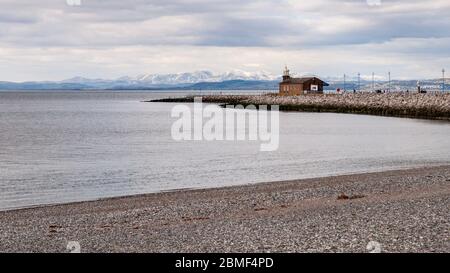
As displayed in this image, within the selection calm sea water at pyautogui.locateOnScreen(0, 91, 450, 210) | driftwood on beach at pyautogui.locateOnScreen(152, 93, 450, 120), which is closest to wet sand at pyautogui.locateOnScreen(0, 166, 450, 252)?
calm sea water at pyautogui.locateOnScreen(0, 91, 450, 210)

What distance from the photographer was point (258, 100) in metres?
112

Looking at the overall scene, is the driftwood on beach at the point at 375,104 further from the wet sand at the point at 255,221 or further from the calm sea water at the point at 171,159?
the wet sand at the point at 255,221

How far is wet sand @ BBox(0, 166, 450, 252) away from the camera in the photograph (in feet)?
40.2

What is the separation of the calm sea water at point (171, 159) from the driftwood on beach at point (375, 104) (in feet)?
56.0

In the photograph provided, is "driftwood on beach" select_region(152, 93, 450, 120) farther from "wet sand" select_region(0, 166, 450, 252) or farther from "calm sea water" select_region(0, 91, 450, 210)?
"wet sand" select_region(0, 166, 450, 252)

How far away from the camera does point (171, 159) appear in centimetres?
3584

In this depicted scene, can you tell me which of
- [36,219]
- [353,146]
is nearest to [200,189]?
[36,219]

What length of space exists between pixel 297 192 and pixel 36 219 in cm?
822

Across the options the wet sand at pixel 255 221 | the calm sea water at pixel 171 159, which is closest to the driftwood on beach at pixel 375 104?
the calm sea water at pixel 171 159

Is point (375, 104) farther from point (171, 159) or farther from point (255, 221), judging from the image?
point (255, 221)

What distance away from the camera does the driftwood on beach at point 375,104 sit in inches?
2970

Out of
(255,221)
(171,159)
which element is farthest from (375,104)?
(255,221)

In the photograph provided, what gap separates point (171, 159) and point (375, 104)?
5684 cm
